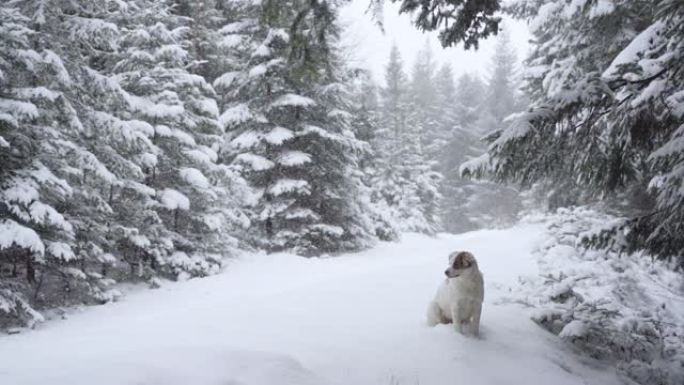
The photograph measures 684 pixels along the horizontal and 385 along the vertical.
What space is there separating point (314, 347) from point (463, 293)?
5.44 ft

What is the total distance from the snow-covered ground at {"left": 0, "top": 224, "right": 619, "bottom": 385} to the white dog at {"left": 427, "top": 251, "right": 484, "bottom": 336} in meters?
0.20

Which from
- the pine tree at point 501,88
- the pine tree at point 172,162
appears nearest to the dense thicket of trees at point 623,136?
the pine tree at point 172,162

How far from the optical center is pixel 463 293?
458 centimetres

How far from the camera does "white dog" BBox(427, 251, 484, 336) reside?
4.50m

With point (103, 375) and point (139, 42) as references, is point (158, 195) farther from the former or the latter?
point (103, 375)

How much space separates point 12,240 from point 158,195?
4.51 m

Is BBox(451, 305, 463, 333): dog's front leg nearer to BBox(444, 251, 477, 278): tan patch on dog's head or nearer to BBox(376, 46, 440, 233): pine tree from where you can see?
BBox(444, 251, 477, 278): tan patch on dog's head

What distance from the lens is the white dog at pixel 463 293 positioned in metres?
4.50

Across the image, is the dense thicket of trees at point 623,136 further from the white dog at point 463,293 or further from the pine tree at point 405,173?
the pine tree at point 405,173

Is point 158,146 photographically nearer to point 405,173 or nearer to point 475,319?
point 475,319

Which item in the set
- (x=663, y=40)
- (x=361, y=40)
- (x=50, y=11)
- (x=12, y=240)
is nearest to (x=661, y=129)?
(x=663, y=40)

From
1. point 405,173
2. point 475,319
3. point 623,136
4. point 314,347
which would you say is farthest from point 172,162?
point 405,173

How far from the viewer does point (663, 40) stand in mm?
4457

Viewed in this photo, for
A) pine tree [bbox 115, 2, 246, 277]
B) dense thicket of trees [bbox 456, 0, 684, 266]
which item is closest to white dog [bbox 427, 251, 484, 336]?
dense thicket of trees [bbox 456, 0, 684, 266]
